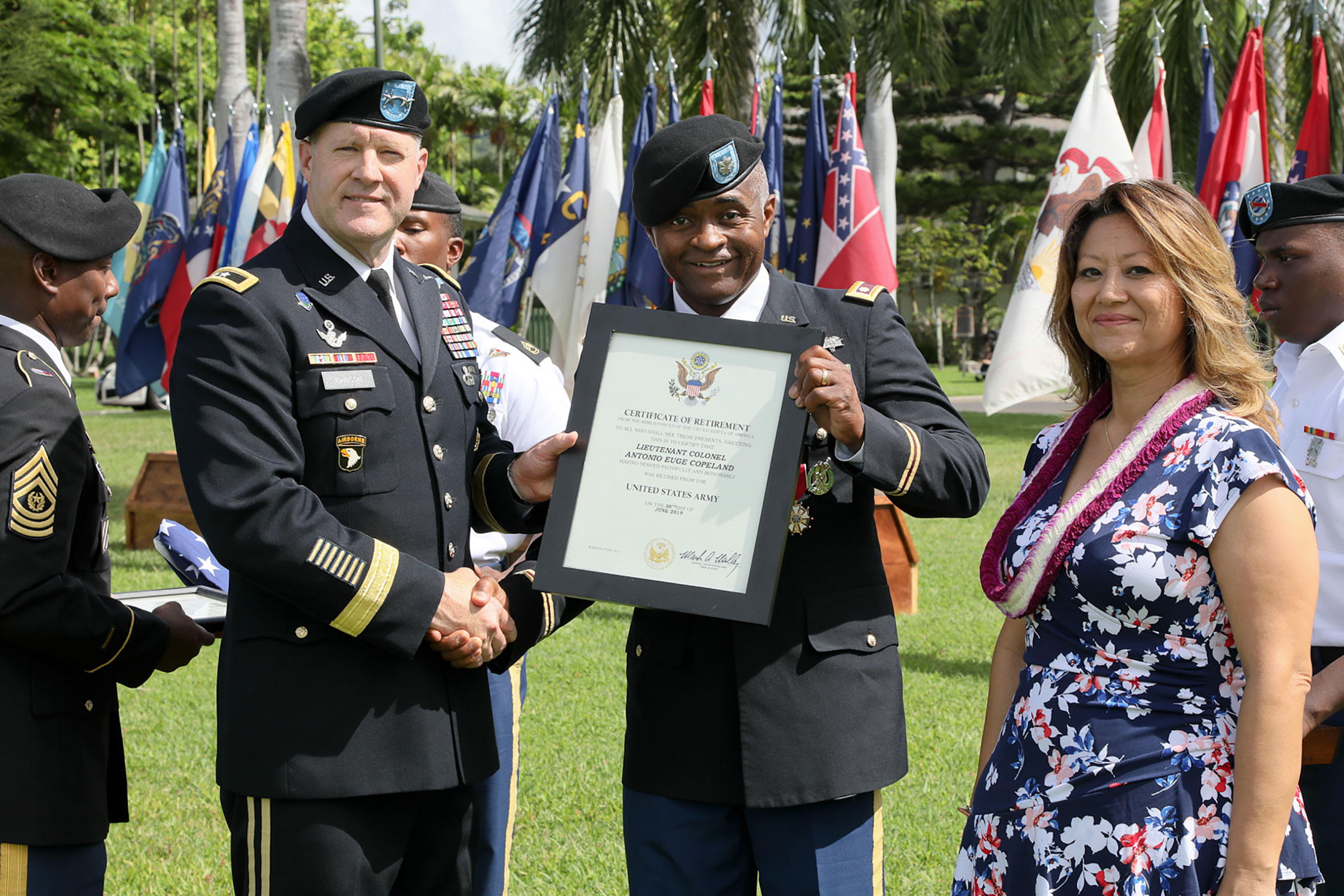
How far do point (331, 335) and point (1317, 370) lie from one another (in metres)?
2.60

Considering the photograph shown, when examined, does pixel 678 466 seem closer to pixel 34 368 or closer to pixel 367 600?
pixel 367 600

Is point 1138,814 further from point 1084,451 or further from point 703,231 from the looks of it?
point 703,231

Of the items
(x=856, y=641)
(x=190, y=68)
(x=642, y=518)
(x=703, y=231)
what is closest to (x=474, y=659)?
(x=642, y=518)

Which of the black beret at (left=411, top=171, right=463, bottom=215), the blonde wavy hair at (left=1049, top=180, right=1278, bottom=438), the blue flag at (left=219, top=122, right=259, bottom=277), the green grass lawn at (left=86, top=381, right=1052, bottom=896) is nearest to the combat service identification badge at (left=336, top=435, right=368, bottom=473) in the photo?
the green grass lawn at (left=86, top=381, right=1052, bottom=896)

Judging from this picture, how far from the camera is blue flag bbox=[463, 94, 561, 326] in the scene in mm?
9695

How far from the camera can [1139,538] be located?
7.01 feet

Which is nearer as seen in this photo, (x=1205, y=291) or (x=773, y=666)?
(x=1205, y=291)

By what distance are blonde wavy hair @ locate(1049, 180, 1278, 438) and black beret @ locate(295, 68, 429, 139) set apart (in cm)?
147

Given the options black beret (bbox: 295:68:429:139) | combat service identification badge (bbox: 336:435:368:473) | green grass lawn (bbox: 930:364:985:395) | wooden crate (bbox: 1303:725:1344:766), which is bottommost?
green grass lawn (bbox: 930:364:985:395)

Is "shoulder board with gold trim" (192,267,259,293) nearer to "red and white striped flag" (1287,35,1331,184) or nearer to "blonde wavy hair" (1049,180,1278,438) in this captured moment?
"blonde wavy hair" (1049,180,1278,438)

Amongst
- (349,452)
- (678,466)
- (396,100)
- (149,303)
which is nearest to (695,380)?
(678,466)

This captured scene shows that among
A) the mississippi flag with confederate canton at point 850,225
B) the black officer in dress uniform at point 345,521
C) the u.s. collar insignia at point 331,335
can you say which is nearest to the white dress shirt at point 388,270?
the black officer in dress uniform at point 345,521

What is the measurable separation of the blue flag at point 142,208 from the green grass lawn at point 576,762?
24.0 feet

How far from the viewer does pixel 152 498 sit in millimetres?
9844
